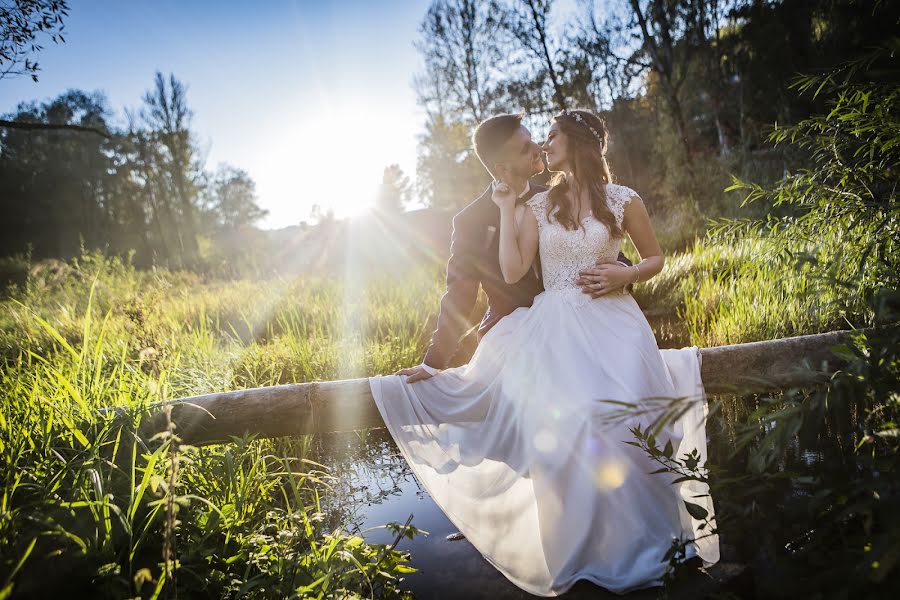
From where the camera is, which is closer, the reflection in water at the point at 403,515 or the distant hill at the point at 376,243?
the reflection in water at the point at 403,515

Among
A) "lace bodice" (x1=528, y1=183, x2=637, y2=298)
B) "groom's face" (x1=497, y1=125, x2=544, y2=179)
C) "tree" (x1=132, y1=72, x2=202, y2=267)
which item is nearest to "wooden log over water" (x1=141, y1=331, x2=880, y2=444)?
"lace bodice" (x1=528, y1=183, x2=637, y2=298)

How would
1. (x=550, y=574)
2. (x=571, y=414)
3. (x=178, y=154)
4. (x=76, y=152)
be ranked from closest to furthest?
(x=550, y=574) → (x=571, y=414) → (x=178, y=154) → (x=76, y=152)

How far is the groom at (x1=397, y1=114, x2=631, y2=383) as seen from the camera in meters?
2.74

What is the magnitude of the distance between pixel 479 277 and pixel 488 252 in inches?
6.8

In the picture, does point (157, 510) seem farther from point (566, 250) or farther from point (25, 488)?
point (566, 250)

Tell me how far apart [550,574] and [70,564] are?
168cm

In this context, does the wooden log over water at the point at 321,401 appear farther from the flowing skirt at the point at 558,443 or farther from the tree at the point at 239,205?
the tree at the point at 239,205

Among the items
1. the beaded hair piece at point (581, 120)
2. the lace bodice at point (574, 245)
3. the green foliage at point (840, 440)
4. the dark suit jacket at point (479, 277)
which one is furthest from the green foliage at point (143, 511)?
the beaded hair piece at point (581, 120)

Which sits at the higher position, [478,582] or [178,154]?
[178,154]

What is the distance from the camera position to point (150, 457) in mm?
1734

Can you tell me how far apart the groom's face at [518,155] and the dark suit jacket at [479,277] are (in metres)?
0.16

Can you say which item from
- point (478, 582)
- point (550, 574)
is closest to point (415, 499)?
point (478, 582)

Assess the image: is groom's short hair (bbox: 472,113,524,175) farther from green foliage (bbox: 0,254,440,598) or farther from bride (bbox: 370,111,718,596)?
green foliage (bbox: 0,254,440,598)

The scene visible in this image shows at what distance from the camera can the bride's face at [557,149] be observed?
2.64 metres
